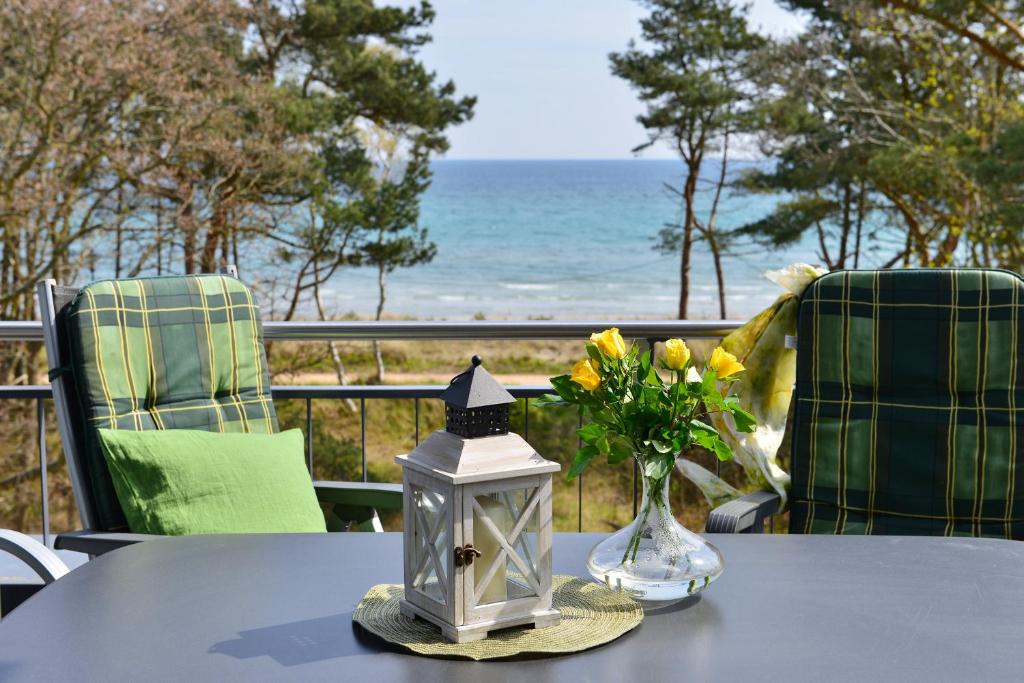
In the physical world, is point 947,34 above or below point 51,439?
above

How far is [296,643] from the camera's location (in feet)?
4.42

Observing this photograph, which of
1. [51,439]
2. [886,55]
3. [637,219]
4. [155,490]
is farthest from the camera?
[637,219]

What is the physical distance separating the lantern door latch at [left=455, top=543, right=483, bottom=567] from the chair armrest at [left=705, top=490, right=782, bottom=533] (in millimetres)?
879

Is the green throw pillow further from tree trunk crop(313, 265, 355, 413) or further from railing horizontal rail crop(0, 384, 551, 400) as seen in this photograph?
tree trunk crop(313, 265, 355, 413)

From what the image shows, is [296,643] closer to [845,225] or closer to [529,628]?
[529,628]

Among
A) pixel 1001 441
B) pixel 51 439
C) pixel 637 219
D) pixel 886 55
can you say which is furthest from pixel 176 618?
pixel 637 219

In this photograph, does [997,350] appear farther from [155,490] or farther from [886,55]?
[886,55]

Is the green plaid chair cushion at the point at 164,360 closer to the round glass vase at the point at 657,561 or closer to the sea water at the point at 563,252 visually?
the round glass vase at the point at 657,561

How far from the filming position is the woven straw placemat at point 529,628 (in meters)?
1.32

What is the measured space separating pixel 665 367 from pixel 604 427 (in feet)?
0.39

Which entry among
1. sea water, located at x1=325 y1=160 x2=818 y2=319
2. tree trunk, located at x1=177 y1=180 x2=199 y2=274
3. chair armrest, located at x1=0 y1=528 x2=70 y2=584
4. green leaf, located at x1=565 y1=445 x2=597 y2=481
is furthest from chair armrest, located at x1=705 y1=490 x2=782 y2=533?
sea water, located at x1=325 y1=160 x2=818 y2=319

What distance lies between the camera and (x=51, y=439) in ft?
36.9

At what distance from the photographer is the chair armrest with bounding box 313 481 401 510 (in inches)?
87.7

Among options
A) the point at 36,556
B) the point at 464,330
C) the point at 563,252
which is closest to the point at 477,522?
the point at 36,556
